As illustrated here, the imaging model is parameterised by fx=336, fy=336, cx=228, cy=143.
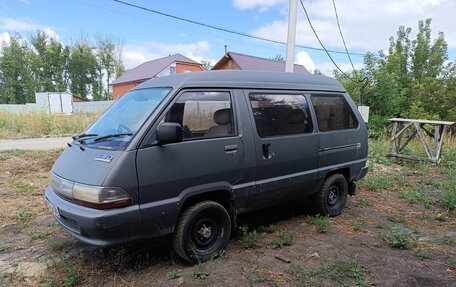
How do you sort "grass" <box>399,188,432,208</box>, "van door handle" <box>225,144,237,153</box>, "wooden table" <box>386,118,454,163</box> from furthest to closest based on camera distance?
1. "wooden table" <box>386,118,454,163</box>
2. "grass" <box>399,188,432,208</box>
3. "van door handle" <box>225,144,237,153</box>

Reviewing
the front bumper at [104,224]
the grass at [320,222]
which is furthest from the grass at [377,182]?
the front bumper at [104,224]

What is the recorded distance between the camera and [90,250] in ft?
13.1

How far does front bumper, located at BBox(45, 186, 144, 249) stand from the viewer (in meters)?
2.96

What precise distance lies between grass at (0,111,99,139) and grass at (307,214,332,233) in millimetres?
13826

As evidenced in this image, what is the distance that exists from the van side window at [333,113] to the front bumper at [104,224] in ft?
9.74

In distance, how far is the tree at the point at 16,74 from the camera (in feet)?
160

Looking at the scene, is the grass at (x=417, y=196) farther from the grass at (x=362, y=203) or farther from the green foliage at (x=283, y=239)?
the green foliage at (x=283, y=239)

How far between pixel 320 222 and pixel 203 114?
2.38 m

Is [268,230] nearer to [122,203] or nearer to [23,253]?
[122,203]

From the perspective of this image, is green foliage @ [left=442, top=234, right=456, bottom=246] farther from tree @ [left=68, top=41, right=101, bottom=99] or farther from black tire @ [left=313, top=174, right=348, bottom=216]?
tree @ [left=68, top=41, right=101, bottom=99]

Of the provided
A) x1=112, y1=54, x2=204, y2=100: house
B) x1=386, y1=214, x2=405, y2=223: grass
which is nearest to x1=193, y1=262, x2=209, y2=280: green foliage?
x1=386, y1=214, x2=405, y2=223: grass

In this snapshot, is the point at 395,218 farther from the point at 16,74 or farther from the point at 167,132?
the point at 16,74

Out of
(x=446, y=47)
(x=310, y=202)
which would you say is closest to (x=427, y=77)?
(x=446, y=47)

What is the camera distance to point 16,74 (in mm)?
50062
